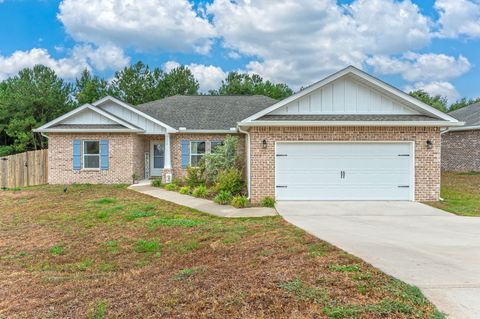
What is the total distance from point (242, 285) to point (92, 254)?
358 cm

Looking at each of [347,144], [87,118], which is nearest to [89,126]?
[87,118]

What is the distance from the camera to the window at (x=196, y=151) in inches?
688

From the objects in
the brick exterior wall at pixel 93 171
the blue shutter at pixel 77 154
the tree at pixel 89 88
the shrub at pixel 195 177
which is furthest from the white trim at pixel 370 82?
the tree at pixel 89 88

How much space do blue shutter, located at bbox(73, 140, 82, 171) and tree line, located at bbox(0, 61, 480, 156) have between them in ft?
47.2

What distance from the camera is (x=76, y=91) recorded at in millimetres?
34750

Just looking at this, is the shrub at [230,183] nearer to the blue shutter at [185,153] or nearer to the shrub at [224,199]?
the shrub at [224,199]

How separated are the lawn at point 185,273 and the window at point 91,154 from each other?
7.60 metres

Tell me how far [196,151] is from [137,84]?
77.7 ft

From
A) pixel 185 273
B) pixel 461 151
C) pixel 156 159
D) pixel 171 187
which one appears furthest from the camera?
pixel 461 151

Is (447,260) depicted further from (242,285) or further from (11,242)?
(11,242)

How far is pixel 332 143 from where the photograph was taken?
11094mm

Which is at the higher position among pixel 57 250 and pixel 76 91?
pixel 76 91

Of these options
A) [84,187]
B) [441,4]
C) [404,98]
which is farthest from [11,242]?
[441,4]

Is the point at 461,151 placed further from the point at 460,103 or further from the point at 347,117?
the point at 460,103
